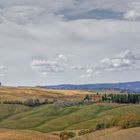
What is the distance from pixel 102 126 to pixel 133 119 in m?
22.2

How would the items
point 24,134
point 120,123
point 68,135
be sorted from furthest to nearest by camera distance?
point 120,123 < point 68,135 < point 24,134

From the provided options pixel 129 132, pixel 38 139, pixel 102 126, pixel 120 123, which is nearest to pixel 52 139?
pixel 38 139

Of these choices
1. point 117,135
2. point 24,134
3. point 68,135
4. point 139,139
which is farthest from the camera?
point 68,135

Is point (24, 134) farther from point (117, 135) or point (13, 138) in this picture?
point (117, 135)

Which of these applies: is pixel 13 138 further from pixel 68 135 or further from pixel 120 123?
pixel 120 123

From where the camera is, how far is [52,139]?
10606cm

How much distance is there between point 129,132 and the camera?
359 feet

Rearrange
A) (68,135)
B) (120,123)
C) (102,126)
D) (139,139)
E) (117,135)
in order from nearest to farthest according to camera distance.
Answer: (139,139) → (117,135) → (68,135) → (120,123) → (102,126)

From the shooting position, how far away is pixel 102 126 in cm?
15512

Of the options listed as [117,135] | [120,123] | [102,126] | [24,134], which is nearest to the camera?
[117,135]

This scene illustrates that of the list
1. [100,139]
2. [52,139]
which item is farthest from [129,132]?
A: [52,139]

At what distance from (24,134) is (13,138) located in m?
8.48

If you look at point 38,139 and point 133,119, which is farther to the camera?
point 133,119

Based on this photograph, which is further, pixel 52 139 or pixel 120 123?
pixel 120 123
